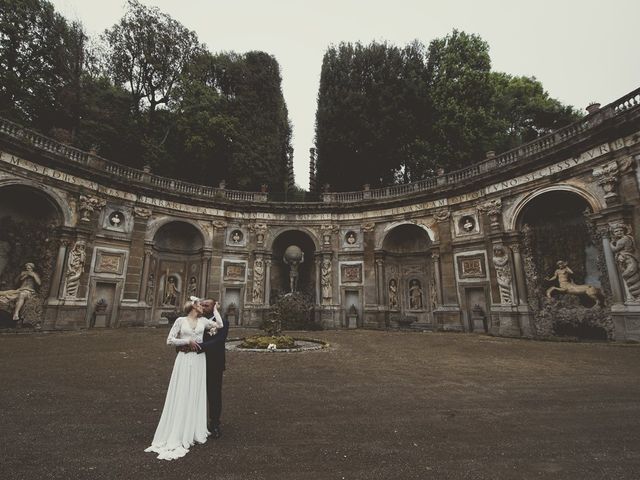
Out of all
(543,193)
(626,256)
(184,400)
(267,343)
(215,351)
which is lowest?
(267,343)

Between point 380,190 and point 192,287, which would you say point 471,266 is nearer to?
point 380,190

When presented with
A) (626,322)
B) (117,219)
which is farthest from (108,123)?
(626,322)

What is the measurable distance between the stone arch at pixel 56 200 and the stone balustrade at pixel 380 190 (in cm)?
191

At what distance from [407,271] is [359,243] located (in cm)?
408

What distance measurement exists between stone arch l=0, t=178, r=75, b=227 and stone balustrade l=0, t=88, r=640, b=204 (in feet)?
6.27

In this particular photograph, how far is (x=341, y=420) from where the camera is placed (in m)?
4.38

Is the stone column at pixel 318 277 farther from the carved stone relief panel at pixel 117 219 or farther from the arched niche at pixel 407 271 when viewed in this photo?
the carved stone relief panel at pixel 117 219

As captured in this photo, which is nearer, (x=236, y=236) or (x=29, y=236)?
(x=29, y=236)

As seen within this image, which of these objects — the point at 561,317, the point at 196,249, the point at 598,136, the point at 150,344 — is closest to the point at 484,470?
the point at 150,344

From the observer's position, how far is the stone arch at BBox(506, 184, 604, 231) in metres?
13.9

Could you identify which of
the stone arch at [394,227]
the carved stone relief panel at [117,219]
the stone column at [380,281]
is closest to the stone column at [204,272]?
the carved stone relief panel at [117,219]

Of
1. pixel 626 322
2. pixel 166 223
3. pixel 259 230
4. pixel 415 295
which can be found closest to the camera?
pixel 626 322

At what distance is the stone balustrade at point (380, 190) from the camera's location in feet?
46.8

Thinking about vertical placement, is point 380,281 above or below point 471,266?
below
